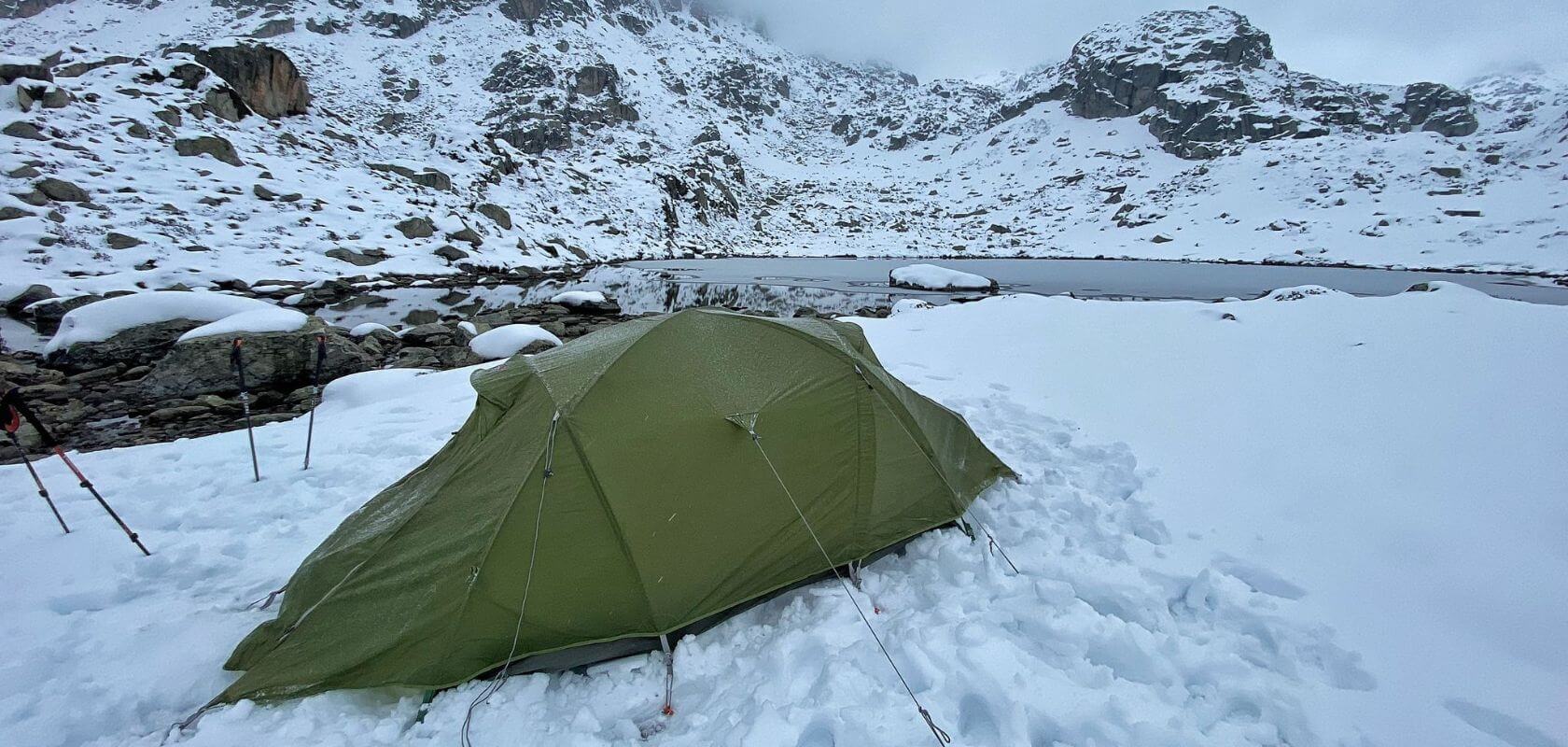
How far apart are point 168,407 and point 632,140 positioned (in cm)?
6671

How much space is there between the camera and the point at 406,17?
229 feet

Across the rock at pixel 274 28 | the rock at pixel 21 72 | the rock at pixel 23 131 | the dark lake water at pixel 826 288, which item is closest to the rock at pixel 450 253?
the dark lake water at pixel 826 288

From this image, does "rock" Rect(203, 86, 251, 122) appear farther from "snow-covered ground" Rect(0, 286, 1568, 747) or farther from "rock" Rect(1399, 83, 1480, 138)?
"rock" Rect(1399, 83, 1480, 138)

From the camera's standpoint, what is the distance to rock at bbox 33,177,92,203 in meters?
18.3

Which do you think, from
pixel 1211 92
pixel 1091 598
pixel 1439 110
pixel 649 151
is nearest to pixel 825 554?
pixel 1091 598

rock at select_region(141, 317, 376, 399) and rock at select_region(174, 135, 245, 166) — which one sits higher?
rock at select_region(174, 135, 245, 166)

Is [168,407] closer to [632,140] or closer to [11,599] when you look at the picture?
[11,599]

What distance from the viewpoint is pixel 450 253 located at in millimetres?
27703

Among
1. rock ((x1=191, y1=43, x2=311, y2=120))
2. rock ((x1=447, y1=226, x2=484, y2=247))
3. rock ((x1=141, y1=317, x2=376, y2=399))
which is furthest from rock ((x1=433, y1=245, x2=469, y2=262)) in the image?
rock ((x1=141, y1=317, x2=376, y2=399))

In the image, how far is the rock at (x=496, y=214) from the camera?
→ 33.7 metres

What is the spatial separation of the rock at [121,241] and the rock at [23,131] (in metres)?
7.16

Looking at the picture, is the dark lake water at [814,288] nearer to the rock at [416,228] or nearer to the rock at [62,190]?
the rock at [416,228]

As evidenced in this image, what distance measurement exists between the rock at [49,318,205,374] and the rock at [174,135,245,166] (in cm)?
2084

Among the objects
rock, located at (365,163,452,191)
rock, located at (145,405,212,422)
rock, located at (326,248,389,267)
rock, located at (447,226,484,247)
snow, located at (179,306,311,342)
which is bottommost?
rock, located at (145,405,212,422)
